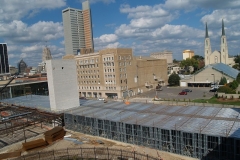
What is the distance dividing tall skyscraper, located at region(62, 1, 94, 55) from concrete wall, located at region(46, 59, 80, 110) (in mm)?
134516

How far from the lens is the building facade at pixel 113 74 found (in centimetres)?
5134

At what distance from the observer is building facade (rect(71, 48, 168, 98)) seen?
168 feet

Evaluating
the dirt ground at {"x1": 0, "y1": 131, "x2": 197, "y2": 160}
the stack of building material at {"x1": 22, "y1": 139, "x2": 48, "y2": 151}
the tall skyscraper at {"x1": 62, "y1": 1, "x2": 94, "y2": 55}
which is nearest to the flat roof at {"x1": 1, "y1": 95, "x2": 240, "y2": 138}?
the dirt ground at {"x1": 0, "y1": 131, "x2": 197, "y2": 160}

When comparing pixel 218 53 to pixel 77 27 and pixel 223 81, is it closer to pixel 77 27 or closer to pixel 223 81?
pixel 223 81

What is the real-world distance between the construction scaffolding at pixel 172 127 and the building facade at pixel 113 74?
24870 millimetres

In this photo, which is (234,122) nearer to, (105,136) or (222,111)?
(222,111)

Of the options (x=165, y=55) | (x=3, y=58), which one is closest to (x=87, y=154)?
(x=165, y=55)

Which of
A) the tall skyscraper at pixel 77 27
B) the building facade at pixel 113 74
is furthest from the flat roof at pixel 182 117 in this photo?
the tall skyscraper at pixel 77 27

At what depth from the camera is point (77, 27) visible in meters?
160

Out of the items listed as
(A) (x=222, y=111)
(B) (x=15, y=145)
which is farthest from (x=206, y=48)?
(B) (x=15, y=145)

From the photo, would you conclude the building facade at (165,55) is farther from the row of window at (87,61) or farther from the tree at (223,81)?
the row of window at (87,61)

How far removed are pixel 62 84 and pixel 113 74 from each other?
2343 cm

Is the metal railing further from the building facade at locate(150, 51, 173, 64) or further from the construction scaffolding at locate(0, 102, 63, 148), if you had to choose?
the building facade at locate(150, 51, 173, 64)

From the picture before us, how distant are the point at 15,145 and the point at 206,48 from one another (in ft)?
299
